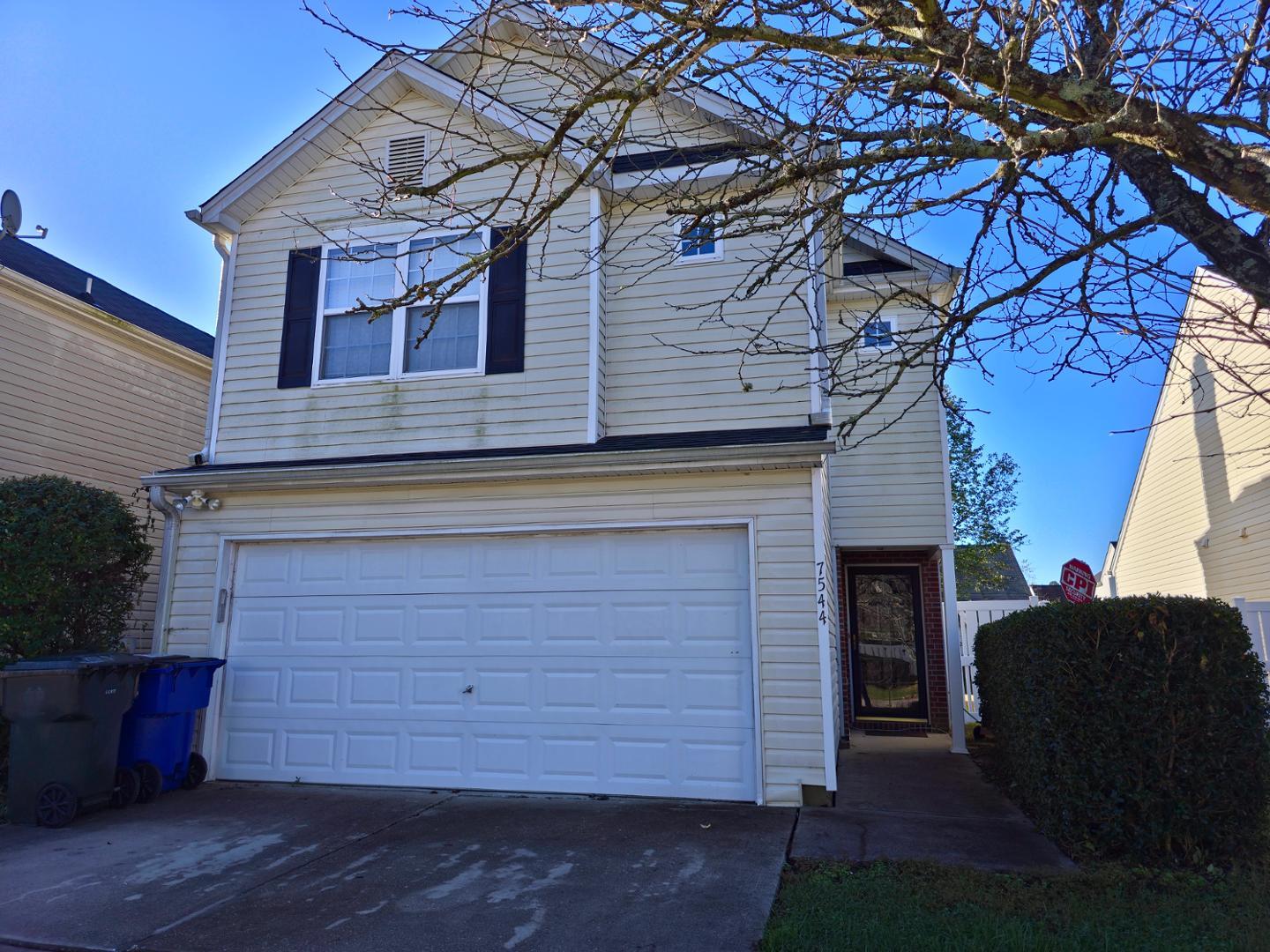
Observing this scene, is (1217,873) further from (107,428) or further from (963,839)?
(107,428)

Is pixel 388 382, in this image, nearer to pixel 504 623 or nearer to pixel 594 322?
pixel 594 322

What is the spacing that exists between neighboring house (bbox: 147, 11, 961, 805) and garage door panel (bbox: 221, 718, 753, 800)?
0.02 m

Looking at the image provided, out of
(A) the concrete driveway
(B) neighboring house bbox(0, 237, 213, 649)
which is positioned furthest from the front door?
(B) neighboring house bbox(0, 237, 213, 649)

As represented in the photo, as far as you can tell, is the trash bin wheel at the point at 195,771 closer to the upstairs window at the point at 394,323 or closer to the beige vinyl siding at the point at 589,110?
the upstairs window at the point at 394,323

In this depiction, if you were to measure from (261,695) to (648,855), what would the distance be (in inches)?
181

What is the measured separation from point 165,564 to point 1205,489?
47.5 ft

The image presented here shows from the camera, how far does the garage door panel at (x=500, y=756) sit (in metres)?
7.37

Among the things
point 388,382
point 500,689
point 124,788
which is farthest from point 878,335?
point 124,788

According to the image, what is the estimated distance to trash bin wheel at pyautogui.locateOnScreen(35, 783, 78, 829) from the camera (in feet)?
22.2

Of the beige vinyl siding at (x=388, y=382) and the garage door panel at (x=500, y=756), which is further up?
the beige vinyl siding at (x=388, y=382)

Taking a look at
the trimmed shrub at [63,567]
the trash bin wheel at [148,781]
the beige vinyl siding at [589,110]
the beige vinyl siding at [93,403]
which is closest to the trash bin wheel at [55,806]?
the trash bin wheel at [148,781]

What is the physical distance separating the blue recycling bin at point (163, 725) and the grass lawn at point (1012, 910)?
5.53m

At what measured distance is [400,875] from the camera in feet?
17.9

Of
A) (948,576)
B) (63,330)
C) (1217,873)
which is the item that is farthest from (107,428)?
(1217,873)
